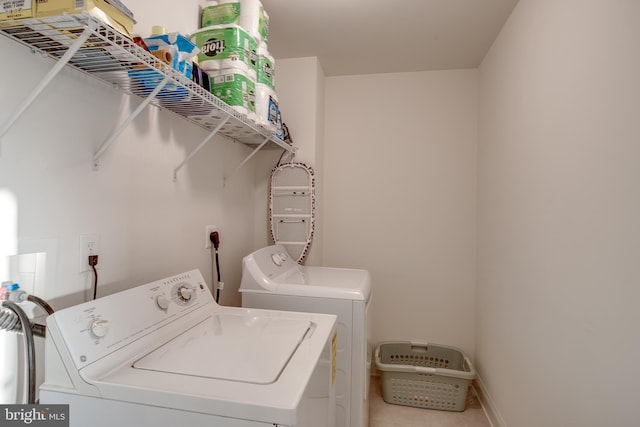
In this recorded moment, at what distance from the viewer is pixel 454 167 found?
281 cm

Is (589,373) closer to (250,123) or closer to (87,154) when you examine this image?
(250,123)

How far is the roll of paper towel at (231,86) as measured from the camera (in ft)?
4.83

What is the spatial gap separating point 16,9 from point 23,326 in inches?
29.4

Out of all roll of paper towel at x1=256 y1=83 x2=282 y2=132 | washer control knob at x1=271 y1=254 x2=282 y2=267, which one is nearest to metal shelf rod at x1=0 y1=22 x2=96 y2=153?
roll of paper towel at x1=256 y1=83 x2=282 y2=132

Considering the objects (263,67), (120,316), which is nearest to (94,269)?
(120,316)

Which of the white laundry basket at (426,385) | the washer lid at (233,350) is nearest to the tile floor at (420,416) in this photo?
the white laundry basket at (426,385)

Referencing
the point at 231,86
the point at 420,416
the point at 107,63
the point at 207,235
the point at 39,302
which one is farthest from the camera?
the point at 420,416

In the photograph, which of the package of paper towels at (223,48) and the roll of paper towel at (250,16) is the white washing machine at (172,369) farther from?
the roll of paper towel at (250,16)

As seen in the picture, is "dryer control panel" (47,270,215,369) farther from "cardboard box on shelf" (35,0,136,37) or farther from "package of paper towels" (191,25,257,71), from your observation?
"package of paper towels" (191,25,257,71)

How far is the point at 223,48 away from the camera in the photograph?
1503 mm

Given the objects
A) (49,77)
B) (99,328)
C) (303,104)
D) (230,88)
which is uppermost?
(303,104)

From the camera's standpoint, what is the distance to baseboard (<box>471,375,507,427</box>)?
7.01 ft

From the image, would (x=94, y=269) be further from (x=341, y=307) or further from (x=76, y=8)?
(x=341, y=307)

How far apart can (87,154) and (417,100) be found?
2.49m
